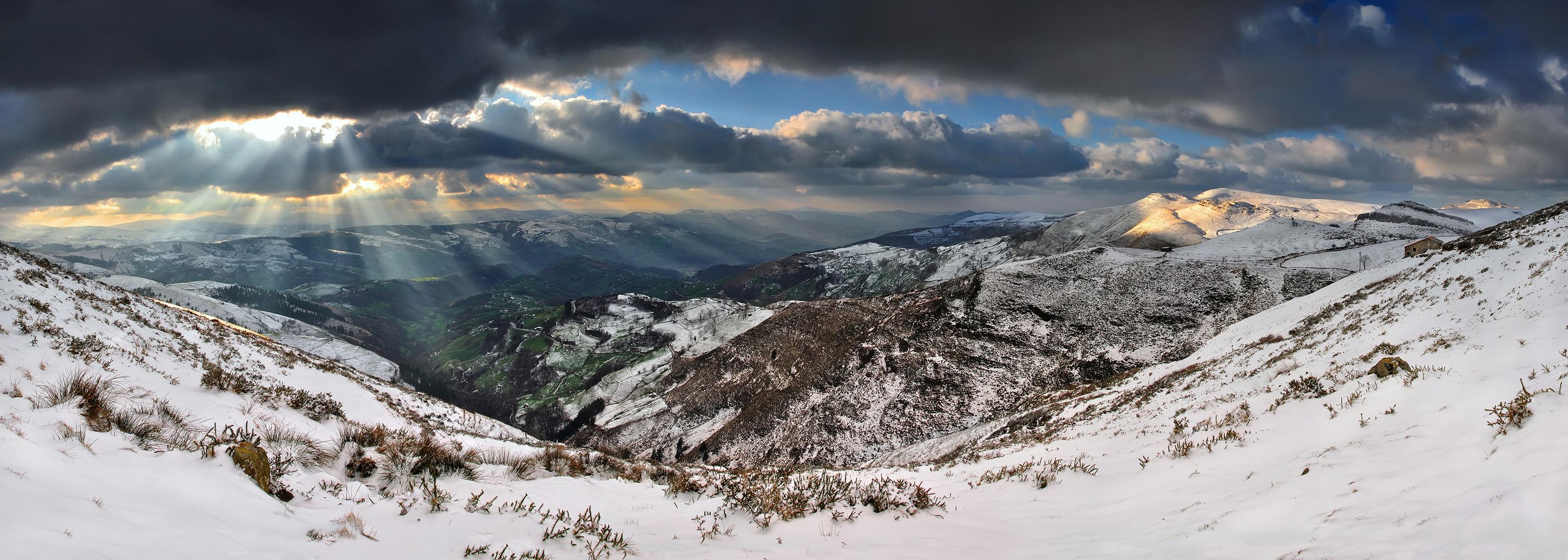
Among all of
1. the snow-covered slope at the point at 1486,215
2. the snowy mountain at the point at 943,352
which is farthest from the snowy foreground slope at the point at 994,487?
the snow-covered slope at the point at 1486,215

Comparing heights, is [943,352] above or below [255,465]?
below

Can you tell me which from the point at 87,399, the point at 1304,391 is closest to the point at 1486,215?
the point at 1304,391

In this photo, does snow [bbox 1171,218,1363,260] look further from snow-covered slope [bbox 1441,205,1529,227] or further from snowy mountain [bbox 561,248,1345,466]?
snow-covered slope [bbox 1441,205,1529,227]

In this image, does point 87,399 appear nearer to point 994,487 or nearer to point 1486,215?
point 994,487

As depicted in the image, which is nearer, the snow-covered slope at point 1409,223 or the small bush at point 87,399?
the small bush at point 87,399

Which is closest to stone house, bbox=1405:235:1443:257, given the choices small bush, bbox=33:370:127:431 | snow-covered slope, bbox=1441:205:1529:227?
small bush, bbox=33:370:127:431

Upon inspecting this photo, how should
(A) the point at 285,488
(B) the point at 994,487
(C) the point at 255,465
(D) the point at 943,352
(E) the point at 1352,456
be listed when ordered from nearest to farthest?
(A) the point at 285,488 → (C) the point at 255,465 → (E) the point at 1352,456 → (B) the point at 994,487 → (D) the point at 943,352

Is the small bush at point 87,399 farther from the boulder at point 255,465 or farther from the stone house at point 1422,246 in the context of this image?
the stone house at point 1422,246
